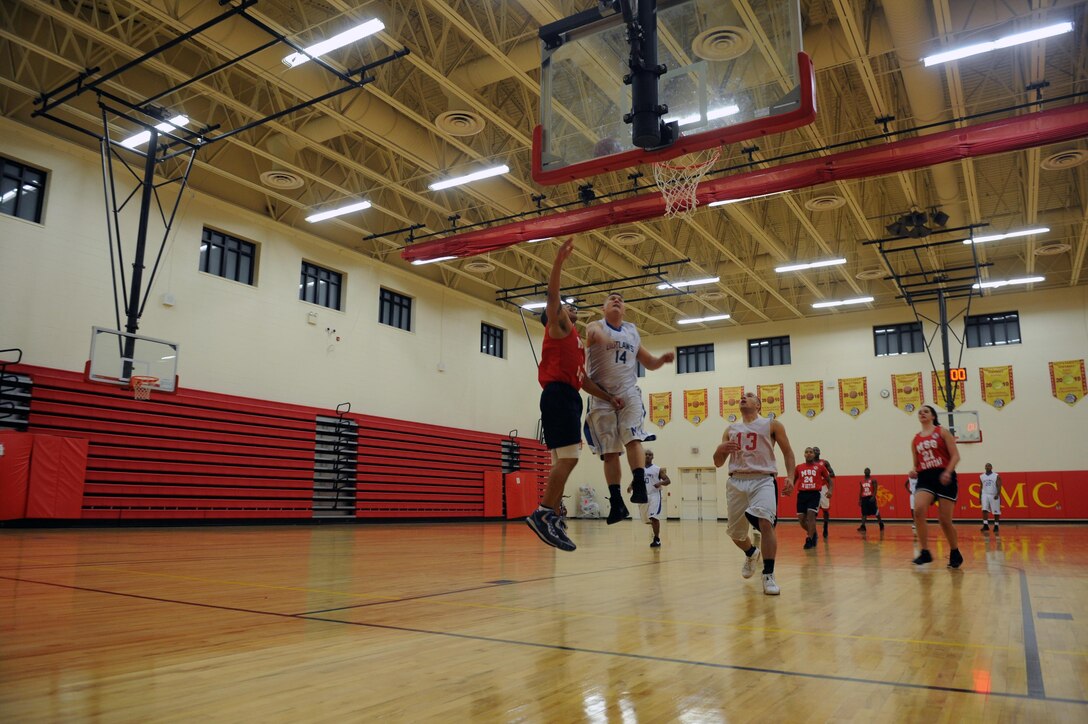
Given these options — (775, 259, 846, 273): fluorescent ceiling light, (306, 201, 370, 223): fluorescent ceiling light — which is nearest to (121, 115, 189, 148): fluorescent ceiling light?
(306, 201, 370, 223): fluorescent ceiling light

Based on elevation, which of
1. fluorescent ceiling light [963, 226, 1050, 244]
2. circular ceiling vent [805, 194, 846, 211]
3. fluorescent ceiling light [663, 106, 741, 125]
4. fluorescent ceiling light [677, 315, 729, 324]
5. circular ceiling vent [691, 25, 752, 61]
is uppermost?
circular ceiling vent [805, 194, 846, 211]

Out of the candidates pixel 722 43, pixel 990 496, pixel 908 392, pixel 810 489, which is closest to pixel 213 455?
pixel 810 489

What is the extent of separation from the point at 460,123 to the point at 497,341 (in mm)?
12053

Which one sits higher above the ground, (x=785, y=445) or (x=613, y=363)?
(x=613, y=363)

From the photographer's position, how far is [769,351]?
86.3 ft

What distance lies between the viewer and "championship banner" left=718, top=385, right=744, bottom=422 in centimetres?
2575

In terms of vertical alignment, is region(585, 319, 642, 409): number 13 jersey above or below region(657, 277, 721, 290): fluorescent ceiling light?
below

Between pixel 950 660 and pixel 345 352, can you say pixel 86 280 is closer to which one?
pixel 345 352

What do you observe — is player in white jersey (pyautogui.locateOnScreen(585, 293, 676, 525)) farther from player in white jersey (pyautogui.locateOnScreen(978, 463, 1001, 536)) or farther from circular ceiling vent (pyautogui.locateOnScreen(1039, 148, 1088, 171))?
player in white jersey (pyautogui.locateOnScreen(978, 463, 1001, 536))

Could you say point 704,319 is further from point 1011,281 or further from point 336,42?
point 336,42

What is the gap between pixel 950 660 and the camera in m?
2.78

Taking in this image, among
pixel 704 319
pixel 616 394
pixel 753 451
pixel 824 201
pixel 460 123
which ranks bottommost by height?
pixel 753 451

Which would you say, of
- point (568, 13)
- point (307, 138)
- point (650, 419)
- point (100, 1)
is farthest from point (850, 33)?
point (650, 419)

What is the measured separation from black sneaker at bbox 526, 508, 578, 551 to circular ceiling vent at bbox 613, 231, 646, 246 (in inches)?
548
